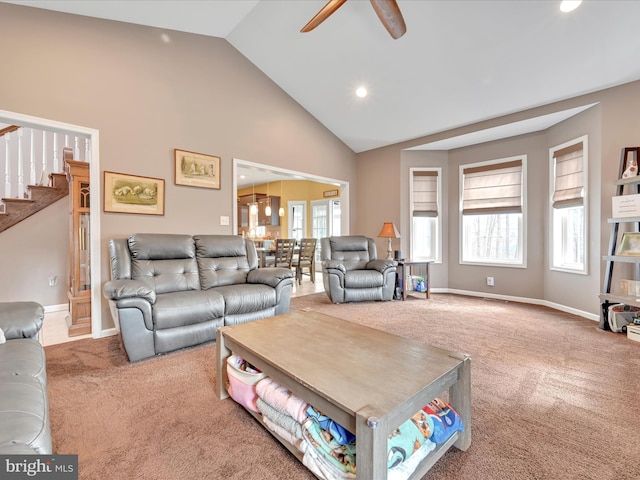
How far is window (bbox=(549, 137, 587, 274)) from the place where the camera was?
3.69 m

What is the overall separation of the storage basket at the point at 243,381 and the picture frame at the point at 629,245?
379 cm

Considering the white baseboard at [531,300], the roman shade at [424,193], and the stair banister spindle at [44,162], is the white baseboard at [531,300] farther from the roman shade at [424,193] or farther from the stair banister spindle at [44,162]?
the stair banister spindle at [44,162]

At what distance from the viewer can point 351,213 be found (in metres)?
5.81

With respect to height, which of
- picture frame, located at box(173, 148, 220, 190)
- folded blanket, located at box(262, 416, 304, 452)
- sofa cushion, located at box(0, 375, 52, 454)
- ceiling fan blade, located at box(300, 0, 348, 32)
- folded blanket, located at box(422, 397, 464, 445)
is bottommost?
folded blanket, located at box(262, 416, 304, 452)

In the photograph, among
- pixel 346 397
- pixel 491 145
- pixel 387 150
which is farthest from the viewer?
pixel 387 150

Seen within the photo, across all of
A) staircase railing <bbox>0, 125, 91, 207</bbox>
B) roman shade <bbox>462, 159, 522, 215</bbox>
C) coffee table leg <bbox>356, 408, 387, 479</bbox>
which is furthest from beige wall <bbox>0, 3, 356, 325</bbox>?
coffee table leg <bbox>356, 408, 387, 479</bbox>

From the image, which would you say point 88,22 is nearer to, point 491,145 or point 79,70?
point 79,70

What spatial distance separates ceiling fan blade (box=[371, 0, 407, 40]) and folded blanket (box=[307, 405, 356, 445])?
8.64ft

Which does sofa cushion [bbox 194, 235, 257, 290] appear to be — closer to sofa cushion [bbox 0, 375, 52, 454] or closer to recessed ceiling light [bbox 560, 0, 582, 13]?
sofa cushion [bbox 0, 375, 52, 454]

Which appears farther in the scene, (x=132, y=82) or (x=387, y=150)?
(x=387, y=150)

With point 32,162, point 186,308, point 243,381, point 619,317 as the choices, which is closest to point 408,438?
point 243,381

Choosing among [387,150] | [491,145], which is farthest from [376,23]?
[491,145]

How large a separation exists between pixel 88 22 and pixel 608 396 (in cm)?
533

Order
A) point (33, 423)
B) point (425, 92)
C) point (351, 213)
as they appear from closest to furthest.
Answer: point (33, 423) → point (425, 92) → point (351, 213)
